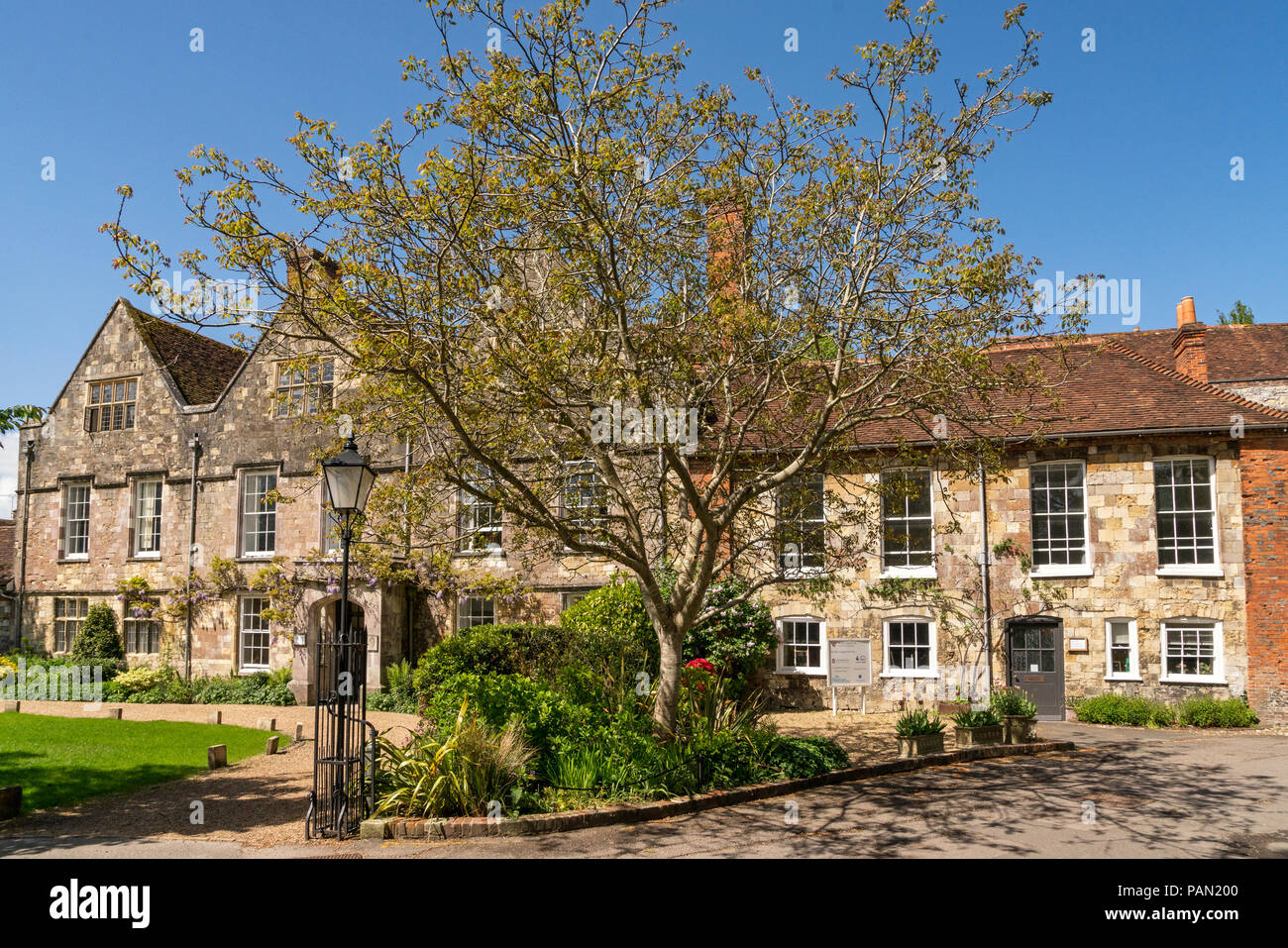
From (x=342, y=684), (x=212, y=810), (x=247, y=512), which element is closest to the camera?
(x=342, y=684)

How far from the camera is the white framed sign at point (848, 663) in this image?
18875mm

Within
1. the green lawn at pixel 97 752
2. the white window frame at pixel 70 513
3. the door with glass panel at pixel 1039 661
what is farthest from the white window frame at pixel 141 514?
the door with glass panel at pixel 1039 661

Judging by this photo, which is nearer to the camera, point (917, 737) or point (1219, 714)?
point (917, 737)

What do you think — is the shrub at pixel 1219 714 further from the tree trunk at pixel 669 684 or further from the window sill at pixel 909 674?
the tree trunk at pixel 669 684

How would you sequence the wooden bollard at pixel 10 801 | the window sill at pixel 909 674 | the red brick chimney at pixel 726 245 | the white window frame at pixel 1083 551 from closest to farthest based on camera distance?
1. the wooden bollard at pixel 10 801
2. the red brick chimney at pixel 726 245
3. the white window frame at pixel 1083 551
4. the window sill at pixel 909 674

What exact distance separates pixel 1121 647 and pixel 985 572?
3.17m

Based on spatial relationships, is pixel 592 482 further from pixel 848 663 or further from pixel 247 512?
pixel 247 512

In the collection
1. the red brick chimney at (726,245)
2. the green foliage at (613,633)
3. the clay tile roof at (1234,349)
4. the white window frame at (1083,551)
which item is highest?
the clay tile roof at (1234,349)

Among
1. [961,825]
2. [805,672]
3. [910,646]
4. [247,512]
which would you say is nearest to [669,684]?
[961,825]

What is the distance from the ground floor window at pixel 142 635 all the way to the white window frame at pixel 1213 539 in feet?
85.6

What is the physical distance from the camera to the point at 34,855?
8.52m

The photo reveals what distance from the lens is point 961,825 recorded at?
9633mm

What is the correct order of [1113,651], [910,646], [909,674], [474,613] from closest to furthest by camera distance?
[1113,651] → [909,674] → [910,646] → [474,613]

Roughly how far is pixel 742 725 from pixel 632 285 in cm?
652
